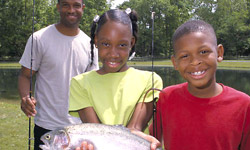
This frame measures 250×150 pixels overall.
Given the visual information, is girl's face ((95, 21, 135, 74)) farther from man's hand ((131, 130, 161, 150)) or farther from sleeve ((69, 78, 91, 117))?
man's hand ((131, 130, 161, 150))

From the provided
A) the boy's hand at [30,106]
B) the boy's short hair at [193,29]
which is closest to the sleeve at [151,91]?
the boy's short hair at [193,29]

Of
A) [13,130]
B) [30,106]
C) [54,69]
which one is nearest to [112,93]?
[30,106]

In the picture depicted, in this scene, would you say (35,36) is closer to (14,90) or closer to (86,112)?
(86,112)

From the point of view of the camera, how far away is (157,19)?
6234cm

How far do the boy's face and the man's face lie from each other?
6.35ft

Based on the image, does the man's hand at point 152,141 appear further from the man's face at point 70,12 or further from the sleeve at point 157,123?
the man's face at point 70,12

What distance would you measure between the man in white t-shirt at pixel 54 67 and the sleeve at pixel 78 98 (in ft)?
3.43

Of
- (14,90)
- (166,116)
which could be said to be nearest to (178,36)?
(166,116)

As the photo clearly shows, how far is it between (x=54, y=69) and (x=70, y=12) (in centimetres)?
87

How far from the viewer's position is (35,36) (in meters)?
3.79

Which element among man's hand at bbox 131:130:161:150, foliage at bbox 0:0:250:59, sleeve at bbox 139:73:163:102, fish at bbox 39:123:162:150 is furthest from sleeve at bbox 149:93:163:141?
foliage at bbox 0:0:250:59

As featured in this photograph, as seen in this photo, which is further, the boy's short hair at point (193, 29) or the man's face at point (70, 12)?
the man's face at point (70, 12)

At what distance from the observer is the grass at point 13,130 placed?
694 centimetres

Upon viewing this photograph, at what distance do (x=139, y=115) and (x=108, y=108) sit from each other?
0.30 metres
